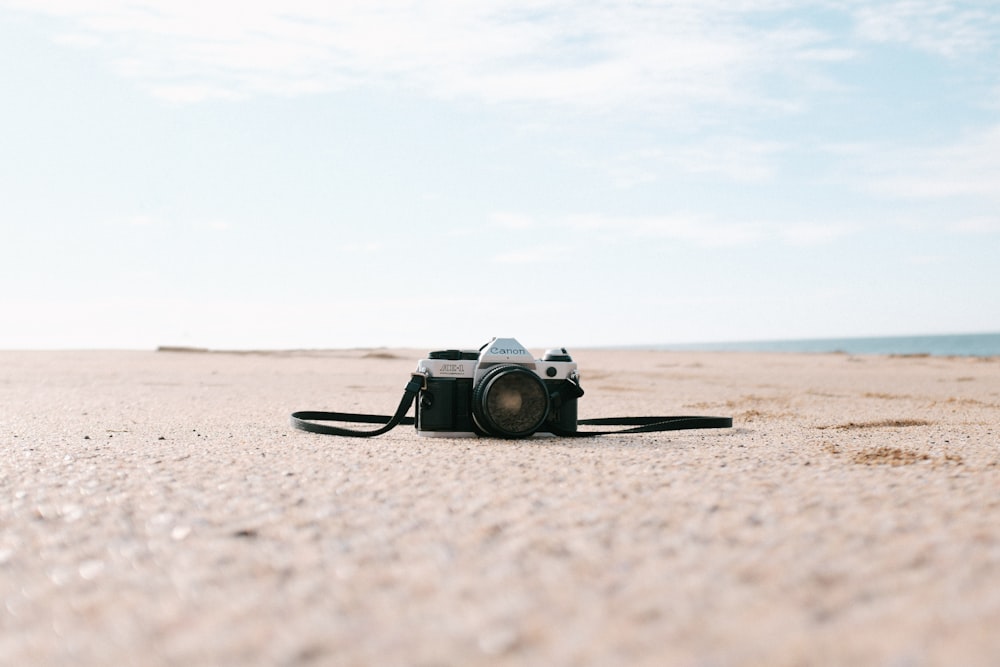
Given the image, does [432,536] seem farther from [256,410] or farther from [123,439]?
[256,410]

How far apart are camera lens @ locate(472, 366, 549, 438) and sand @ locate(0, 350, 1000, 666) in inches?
5.3

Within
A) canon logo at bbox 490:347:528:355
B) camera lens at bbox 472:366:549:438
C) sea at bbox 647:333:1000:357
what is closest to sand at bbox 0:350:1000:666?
camera lens at bbox 472:366:549:438

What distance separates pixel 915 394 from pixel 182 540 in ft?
30.8

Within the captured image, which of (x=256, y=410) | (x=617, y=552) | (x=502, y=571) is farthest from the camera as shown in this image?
(x=256, y=410)

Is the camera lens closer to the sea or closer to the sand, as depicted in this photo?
the sand

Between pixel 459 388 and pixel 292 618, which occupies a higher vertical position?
pixel 459 388

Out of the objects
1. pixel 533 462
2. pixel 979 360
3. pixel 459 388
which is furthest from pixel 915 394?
pixel 979 360

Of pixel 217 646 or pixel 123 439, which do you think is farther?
pixel 123 439

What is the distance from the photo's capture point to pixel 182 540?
7.94 ft

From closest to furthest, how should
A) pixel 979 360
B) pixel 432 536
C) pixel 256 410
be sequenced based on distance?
pixel 432 536 < pixel 256 410 < pixel 979 360

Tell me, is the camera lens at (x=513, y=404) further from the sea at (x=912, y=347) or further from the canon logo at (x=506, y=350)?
the sea at (x=912, y=347)

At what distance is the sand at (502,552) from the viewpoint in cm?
161

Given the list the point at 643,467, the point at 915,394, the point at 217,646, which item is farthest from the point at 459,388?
the point at 915,394

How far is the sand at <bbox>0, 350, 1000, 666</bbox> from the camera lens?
1614 millimetres
